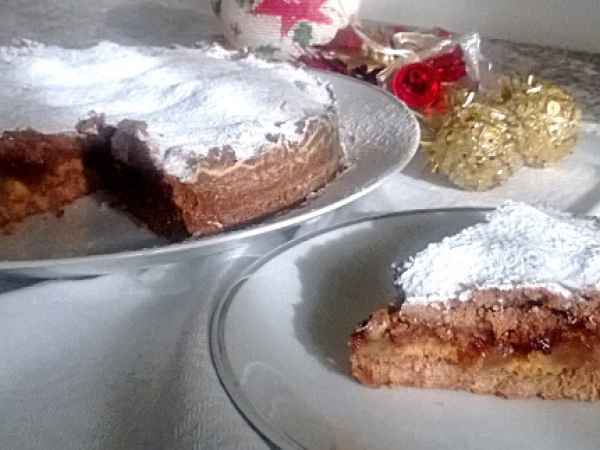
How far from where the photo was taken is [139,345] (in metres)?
0.89

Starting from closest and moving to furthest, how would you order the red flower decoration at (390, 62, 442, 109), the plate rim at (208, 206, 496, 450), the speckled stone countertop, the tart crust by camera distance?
the plate rim at (208, 206, 496, 450) < the tart crust < the red flower decoration at (390, 62, 442, 109) < the speckled stone countertop

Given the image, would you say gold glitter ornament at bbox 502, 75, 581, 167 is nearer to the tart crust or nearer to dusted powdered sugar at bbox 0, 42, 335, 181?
dusted powdered sugar at bbox 0, 42, 335, 181

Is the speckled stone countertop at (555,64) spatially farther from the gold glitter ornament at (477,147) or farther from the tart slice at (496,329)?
the tart slice at (496,329)

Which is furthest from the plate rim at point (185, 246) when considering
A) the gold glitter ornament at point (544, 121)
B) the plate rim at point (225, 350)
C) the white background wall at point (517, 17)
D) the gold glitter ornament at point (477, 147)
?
the white background wall at point (517, 17)

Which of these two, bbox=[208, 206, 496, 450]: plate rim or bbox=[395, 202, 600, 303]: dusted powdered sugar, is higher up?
bbox=[395, 202, 600, 303]: dusted powdered sugar

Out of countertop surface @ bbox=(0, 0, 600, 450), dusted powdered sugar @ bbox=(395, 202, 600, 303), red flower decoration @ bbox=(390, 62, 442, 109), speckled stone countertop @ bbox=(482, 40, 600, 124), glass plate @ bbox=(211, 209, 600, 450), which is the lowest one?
countertop surface @ bbox=(0, 0, 600, 450)

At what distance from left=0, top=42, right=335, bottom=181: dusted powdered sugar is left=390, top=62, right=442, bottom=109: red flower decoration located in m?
0.16

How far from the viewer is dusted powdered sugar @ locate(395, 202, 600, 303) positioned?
0.84 meters

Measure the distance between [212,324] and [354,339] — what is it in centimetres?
13

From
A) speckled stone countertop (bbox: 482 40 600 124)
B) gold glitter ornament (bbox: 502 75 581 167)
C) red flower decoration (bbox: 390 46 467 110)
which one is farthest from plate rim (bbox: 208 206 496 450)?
speckled stone countertop (bbox: 482 40 600 124)

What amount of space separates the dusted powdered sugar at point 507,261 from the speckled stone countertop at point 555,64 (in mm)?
732

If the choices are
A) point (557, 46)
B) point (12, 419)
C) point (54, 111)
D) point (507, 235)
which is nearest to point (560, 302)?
point (507, 235)

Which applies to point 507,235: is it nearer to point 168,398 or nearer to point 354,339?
point 354,339

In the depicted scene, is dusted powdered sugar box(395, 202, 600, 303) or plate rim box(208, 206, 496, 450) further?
dusted powdered sugar box(395, 202, 600, 303)
